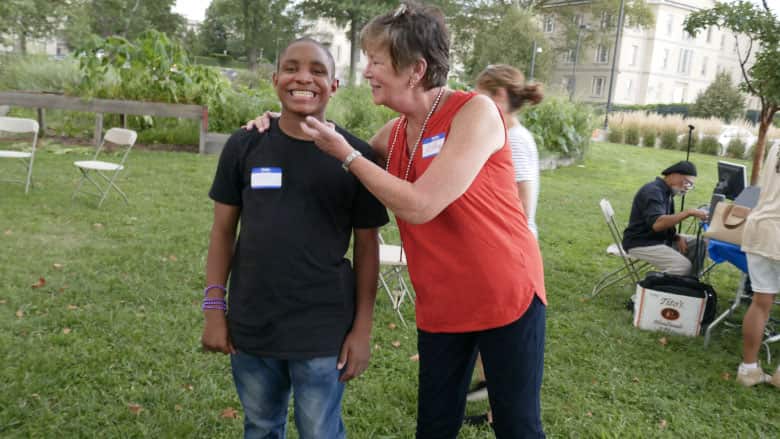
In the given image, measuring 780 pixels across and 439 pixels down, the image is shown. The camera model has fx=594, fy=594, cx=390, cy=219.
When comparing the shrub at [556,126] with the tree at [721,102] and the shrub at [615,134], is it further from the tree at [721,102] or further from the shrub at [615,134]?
the tree at [721,102]

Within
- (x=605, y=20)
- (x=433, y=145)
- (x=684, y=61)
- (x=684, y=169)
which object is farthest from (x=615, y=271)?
(x=684, y=61)

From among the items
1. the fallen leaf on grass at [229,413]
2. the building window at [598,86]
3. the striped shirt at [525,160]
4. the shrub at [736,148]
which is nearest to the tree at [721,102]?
the building window at [598,86]

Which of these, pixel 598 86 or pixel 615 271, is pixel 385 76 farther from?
A: pixel 598 86

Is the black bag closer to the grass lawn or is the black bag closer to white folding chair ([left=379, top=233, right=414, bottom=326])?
the grass lawn

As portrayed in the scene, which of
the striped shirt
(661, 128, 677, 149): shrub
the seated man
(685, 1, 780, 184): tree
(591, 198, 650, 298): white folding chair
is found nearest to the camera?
the striped shirt

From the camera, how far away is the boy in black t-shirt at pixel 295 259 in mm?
1830

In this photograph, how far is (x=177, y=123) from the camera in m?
13.2

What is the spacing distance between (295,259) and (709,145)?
74.7ft

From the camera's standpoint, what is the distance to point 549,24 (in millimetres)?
55469

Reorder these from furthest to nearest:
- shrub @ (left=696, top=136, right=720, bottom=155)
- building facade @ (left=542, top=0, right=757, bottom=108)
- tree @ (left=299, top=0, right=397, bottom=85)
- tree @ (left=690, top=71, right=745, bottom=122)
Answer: building facade @ (left=542, top=0, right=757, bottom=108) → tree @ (left=690, top=71, right=745, bottom=122) → tree @ (left=299, top=0, right=397, bottom=85) → shrub @ (left=696, top=136, right=720, bottom=155)

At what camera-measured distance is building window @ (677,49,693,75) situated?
2199 inches

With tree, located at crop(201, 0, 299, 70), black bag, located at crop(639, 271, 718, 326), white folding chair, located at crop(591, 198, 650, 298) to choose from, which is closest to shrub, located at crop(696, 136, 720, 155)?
white folding chair, located at crop(591, 198, 650, 298)

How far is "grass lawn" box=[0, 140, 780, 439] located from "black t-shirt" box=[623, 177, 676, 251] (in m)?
0.67

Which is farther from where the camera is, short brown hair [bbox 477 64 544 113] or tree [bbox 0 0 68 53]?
tree [bbox 0 0 68 53]
